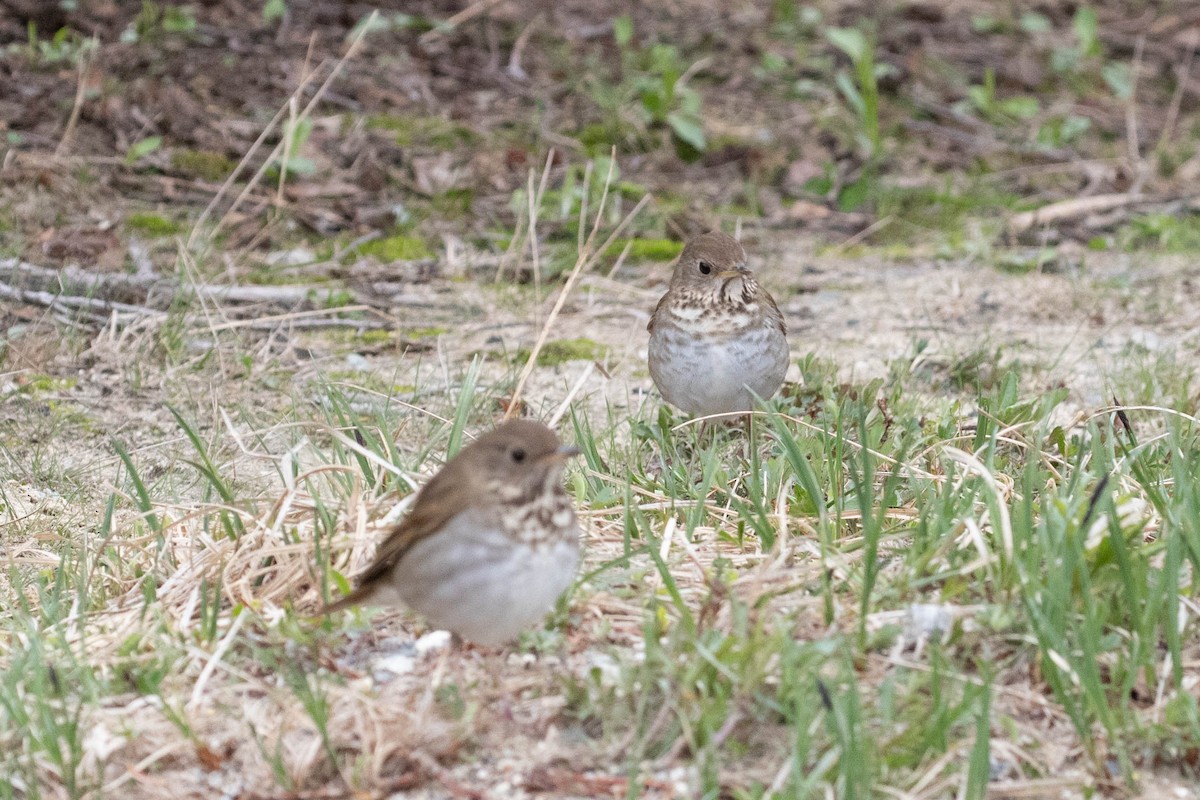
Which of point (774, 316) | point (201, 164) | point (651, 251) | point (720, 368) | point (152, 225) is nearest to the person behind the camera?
point (720, 368)

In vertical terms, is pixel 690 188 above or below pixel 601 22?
below

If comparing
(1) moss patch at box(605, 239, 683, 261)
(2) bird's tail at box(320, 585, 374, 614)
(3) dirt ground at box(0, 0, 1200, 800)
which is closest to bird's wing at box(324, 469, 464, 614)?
(2) bird's tail at box(320, 585, 374, 614)

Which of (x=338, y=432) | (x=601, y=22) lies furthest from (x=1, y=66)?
(x=338, y=432)

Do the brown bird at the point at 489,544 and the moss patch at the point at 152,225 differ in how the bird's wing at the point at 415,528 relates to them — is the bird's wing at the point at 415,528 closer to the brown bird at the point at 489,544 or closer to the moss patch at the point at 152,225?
the brown bird at the point at 489,544

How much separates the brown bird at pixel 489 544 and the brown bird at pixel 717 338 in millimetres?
1794

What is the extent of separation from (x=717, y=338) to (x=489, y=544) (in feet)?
6.71

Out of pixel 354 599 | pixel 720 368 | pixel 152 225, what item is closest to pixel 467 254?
pixel 152 225

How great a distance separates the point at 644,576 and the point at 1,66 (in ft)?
19.6

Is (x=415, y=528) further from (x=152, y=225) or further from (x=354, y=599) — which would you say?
(x=152, y=225)

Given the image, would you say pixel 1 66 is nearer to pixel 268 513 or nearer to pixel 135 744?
pixel 268 513

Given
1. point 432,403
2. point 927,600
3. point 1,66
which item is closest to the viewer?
point 927,600

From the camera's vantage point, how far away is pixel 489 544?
299 centimetres

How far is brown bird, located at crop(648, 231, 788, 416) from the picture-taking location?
16.0 ft

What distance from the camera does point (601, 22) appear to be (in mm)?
9781
